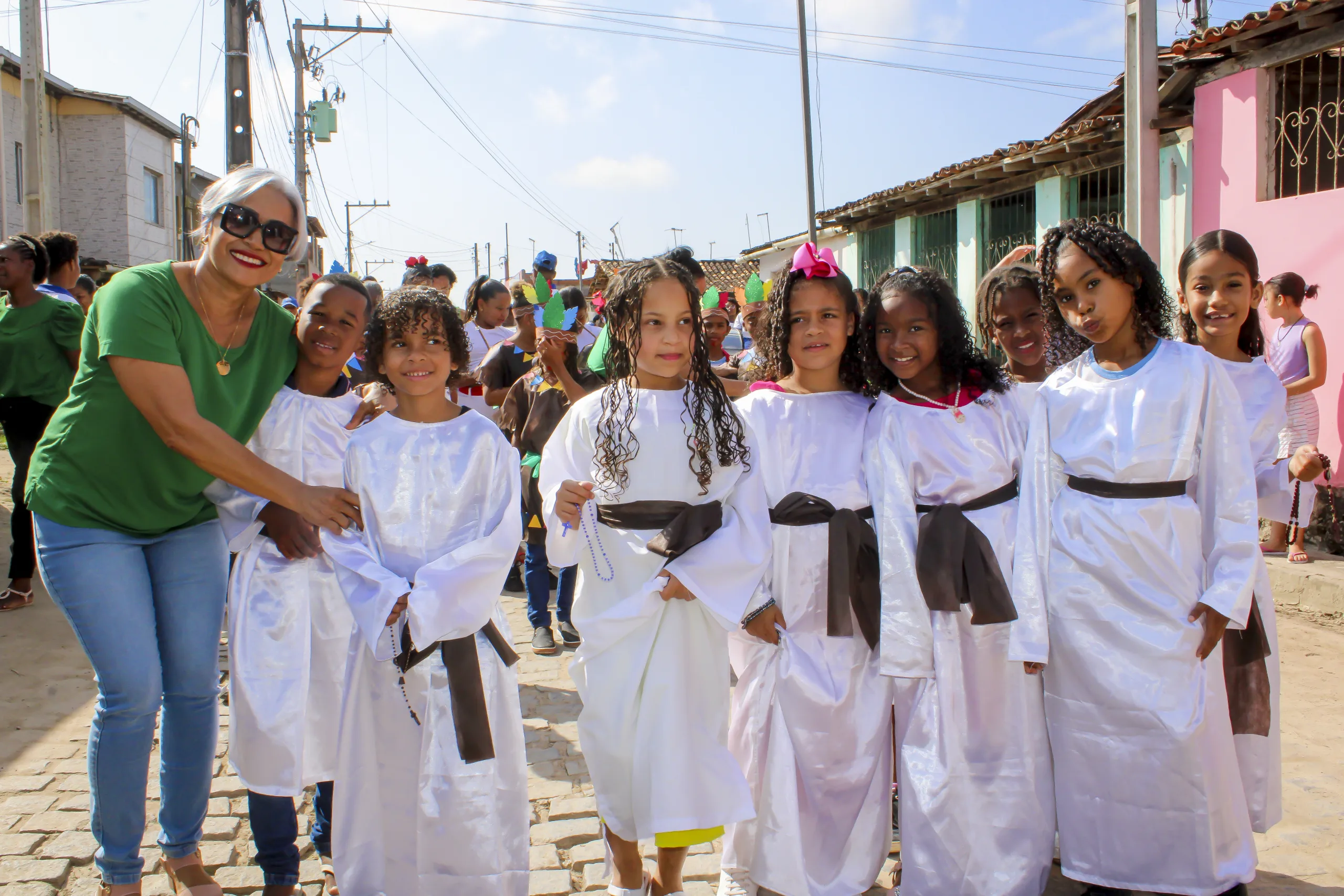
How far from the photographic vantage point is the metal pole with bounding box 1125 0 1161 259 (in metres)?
8.39

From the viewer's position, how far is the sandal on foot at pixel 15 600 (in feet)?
19.7

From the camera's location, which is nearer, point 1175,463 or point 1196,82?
point 1175,463

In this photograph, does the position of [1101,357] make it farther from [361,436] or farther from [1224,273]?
[361,436]

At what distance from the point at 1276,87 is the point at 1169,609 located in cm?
757

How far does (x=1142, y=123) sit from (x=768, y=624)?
A: 7631 mm

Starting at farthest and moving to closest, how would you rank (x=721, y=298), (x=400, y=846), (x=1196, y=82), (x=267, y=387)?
(x=1196, y=82) < (x=721, y=298) < (x=267, y=387) < (x=400, y=846)

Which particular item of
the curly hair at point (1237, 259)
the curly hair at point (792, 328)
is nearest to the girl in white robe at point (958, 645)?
the curly hair at point (792, 328)

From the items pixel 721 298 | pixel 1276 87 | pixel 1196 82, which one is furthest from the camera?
pixel 1196 82

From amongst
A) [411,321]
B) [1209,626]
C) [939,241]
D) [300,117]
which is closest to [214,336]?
[411,321]

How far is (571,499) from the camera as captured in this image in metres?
2.73

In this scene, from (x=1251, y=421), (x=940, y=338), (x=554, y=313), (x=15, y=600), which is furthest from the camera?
(x=15, y=600)

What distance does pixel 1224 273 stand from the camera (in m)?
3.34

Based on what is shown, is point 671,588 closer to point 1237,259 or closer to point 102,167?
point 1237,259

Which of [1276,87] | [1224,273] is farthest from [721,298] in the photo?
[1276,87]
